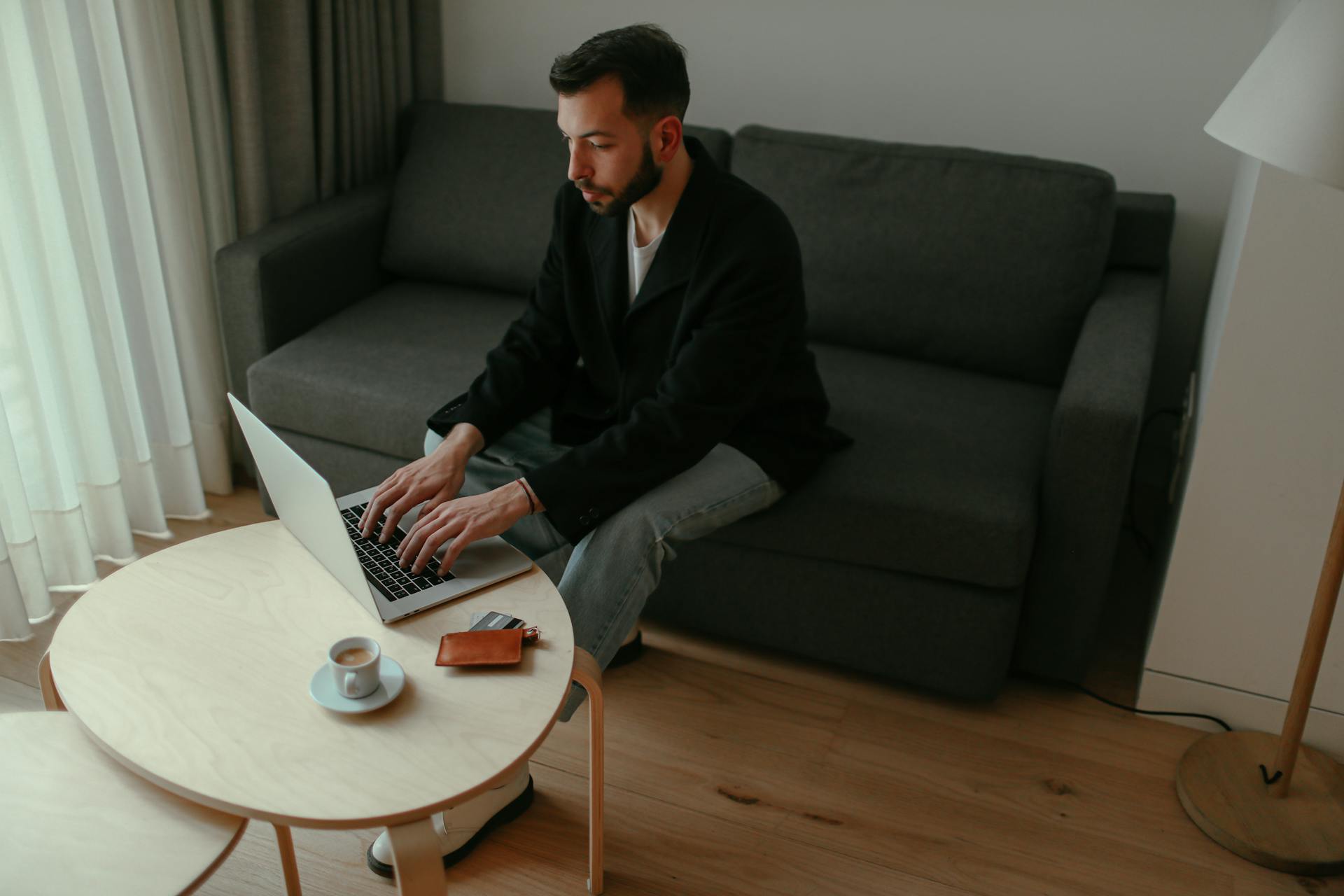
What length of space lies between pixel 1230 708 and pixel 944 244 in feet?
3.32

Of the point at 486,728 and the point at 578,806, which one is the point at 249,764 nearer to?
the point at 486,728

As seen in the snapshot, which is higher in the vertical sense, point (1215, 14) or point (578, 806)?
point (1215, 14)

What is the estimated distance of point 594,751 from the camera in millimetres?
1494

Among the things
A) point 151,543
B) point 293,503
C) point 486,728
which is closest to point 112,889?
point 486,728

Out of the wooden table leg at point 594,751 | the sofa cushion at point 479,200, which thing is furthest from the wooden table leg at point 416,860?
the sofa cushion at point 479,200

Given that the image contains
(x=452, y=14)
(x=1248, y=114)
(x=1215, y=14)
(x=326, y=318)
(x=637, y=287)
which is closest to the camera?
(x=1248, y=114)

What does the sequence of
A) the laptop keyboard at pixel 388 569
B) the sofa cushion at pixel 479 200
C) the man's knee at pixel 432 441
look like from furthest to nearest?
the sofa cushion at pixel 479 200 < the man's knee at pixel 432 441 < the laptop keyboard at pixel 388 569

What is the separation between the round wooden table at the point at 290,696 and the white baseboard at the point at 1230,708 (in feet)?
3.45

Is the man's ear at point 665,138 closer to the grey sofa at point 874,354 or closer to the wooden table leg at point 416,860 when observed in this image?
the grey sofa at point 874,354

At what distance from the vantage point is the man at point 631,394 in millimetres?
1662

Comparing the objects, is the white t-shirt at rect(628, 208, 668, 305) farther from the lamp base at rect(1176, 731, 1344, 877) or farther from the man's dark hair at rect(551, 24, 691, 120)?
the lamp base at rect(1176, 731, 1344, 877)

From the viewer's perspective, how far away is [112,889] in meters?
1.15

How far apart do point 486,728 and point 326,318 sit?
157 cm

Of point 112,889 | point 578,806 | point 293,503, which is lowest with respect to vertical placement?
point 578,806
